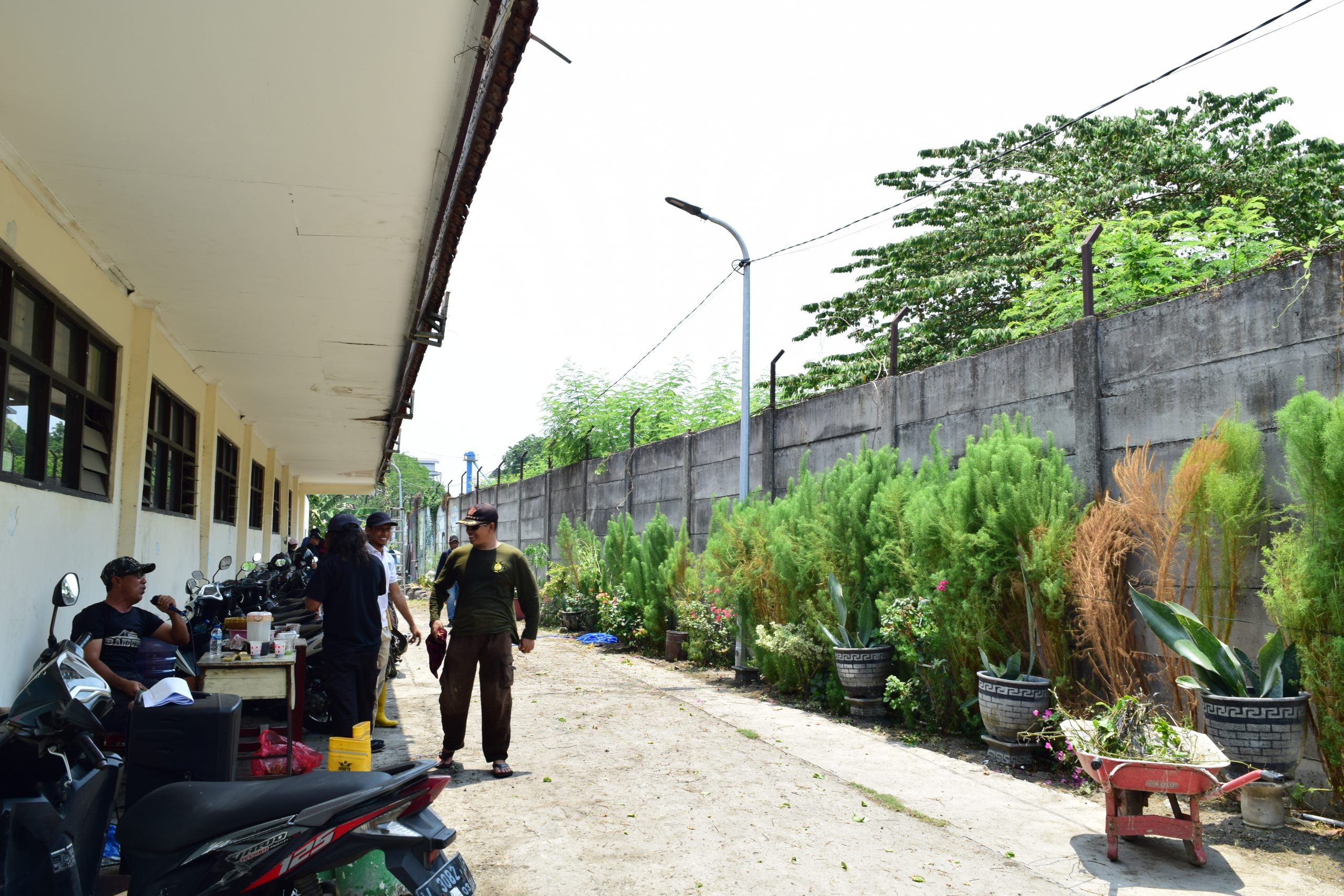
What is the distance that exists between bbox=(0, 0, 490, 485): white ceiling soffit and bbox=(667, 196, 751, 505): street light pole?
429cm

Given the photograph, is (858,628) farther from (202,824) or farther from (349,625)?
(202,824)

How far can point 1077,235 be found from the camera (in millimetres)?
15516

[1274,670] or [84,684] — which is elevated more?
[84,684]

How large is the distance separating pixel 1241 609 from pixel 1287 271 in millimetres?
1838

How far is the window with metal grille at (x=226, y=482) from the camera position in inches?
462

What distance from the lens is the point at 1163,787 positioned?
167 inches

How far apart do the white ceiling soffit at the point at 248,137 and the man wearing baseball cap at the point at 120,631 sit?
1.97 metres

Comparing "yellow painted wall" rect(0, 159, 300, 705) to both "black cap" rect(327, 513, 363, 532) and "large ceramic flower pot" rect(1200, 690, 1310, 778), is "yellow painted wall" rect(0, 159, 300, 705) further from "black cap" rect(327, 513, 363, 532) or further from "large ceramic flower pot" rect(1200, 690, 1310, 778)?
"large ceramic flower pot" rect(1200, 690, 1310, 778)

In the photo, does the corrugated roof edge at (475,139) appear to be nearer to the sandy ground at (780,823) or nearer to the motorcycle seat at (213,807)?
the motorcycle seat at (213,807)

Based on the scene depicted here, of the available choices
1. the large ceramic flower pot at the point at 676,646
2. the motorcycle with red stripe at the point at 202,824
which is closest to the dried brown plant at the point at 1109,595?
the motorcycle with red stripe at the point at 202,824

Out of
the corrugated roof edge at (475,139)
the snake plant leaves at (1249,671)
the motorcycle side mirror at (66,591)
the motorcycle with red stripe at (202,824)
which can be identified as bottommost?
the motorcycle with red stripe at (202,824)

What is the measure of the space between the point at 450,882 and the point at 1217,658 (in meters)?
4.08

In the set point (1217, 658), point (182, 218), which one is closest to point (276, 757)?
point (182, 218)

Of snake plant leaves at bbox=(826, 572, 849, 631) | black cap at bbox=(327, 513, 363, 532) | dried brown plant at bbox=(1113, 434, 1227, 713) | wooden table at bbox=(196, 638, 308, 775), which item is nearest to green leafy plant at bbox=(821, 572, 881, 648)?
snake plant leaves at bbox=(826, 572, 849, 631)
